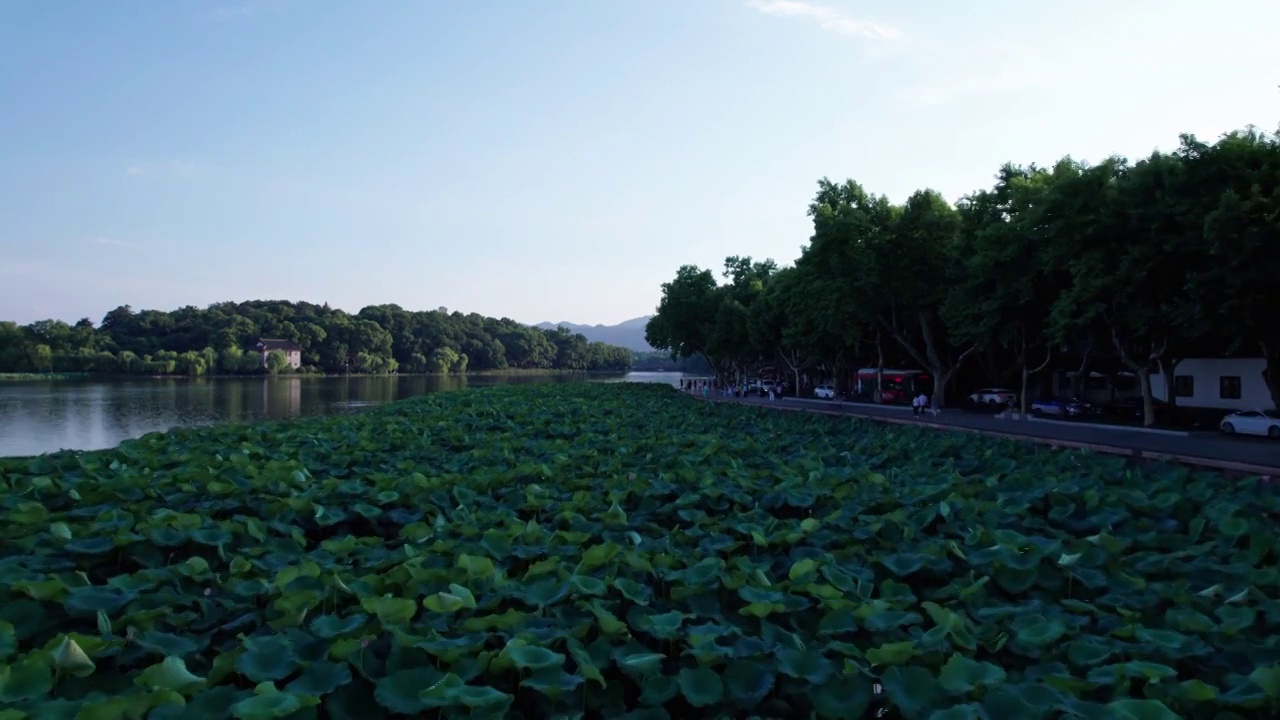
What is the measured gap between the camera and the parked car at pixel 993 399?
121 ft

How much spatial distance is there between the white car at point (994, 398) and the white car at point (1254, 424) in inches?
450

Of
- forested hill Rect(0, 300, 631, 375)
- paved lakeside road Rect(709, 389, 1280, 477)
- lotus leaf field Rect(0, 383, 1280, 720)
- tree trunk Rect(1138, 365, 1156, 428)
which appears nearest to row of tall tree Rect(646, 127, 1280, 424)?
tree trunk Rect(1138, 365, 1156, 428)

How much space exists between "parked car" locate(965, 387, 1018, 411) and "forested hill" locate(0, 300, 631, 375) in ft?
272

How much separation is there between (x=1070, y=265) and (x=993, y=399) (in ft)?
50.7

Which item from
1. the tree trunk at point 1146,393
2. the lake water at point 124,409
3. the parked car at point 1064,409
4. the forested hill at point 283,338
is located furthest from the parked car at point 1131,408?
the forested hill at point 283,338

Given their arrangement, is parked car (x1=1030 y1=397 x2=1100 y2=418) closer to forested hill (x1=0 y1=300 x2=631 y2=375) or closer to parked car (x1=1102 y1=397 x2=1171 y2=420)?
parked car (x1=1102 y1=397 x2=1171 y2=420)

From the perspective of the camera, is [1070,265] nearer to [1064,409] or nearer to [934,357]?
[1064,409]

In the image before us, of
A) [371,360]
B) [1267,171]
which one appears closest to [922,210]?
[1267,171]

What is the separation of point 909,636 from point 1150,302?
Answer: 2319 cm

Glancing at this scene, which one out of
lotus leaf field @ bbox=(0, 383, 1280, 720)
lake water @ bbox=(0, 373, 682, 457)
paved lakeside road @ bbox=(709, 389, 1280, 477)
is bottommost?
lake water @ bbox=(0, 373, 682, 457)

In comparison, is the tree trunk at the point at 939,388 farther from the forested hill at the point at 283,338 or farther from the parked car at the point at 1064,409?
the forested hill at the point at 283,338

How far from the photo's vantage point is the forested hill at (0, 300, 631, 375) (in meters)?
87.9

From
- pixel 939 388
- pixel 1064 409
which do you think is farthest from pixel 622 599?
A: pixel 939 388

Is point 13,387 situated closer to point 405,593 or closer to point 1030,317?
point 1030,317
